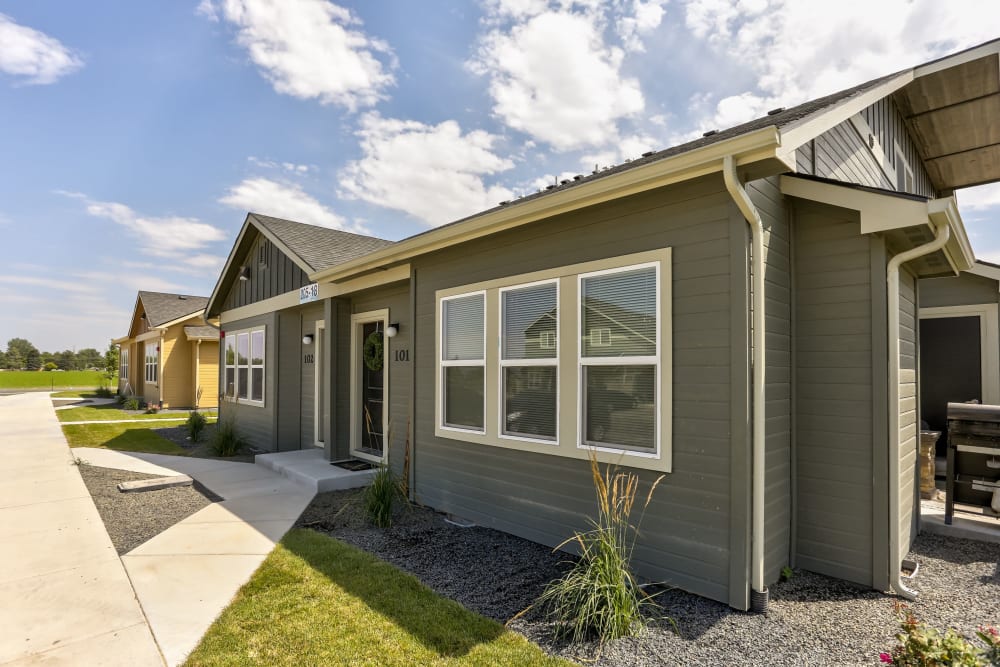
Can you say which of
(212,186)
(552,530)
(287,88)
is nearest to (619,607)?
(552,530)

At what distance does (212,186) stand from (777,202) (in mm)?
15690

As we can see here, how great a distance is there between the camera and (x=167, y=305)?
802 inches

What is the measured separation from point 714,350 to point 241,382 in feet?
34.2

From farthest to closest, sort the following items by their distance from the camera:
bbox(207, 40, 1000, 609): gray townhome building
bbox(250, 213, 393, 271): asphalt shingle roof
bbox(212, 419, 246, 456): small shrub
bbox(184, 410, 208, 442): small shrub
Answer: bbox(184, 410, 208, 442): small shrub → bbox(212, 419, 246, 456): small shrub → bbox(250, 213, 393, 271): asphalt shingle roof → bbox(207, 40, 1000, 609): gray townhome building

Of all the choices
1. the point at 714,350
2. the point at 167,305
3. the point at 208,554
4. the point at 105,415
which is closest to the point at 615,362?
the point at 714,350

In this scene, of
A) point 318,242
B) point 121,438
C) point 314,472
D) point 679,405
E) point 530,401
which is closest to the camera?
point 679,405

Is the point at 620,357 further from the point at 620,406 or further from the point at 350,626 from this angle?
the point at 350,626

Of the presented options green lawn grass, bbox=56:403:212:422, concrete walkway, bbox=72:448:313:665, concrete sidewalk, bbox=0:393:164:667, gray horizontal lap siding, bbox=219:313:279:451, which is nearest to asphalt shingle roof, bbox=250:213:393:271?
gray horizontal lap siding, bbox=219:313:279:451

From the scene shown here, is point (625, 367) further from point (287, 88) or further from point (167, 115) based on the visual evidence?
point (167, 115)

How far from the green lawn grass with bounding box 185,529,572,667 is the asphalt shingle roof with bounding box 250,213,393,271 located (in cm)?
511

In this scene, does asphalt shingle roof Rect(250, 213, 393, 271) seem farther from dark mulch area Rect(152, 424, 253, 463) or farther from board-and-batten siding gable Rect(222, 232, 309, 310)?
dark mulch area Rect(152, 424, 253, 463)

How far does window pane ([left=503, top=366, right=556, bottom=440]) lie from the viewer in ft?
14.1

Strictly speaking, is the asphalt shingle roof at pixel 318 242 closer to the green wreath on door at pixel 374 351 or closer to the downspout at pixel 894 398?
the green wreath on door at pixel 374 351

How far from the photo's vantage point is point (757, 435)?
3.07 m
